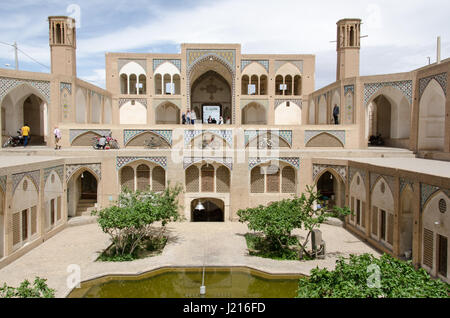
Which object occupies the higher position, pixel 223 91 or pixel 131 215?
pixel 223 91

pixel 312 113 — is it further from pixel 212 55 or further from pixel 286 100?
pixel 212 55

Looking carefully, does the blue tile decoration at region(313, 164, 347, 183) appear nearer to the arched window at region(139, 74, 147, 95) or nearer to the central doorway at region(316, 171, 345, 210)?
the central doorway at region(316, 171, 345, 210)

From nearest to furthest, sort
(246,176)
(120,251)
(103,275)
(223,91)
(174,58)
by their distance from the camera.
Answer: (103,275) < (120,251) < (246,176) < (174,58) < (223,91)

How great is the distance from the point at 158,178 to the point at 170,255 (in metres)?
4.44

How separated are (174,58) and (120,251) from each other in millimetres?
13032

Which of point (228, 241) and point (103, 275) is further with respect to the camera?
point (228, 241)

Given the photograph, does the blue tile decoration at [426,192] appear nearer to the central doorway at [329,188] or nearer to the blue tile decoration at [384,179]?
the blue tile decoration at [384,179]

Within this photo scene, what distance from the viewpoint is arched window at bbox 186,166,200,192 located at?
12.3 metres

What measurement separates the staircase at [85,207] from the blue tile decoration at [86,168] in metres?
1.02

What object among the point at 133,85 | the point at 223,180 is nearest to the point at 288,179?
the point at 223,180

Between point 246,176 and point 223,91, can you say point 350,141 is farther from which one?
point 223,91

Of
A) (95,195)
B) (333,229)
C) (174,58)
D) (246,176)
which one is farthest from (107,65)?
(333,229)

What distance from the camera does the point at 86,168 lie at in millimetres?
11375

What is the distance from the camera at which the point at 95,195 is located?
1251 cm
